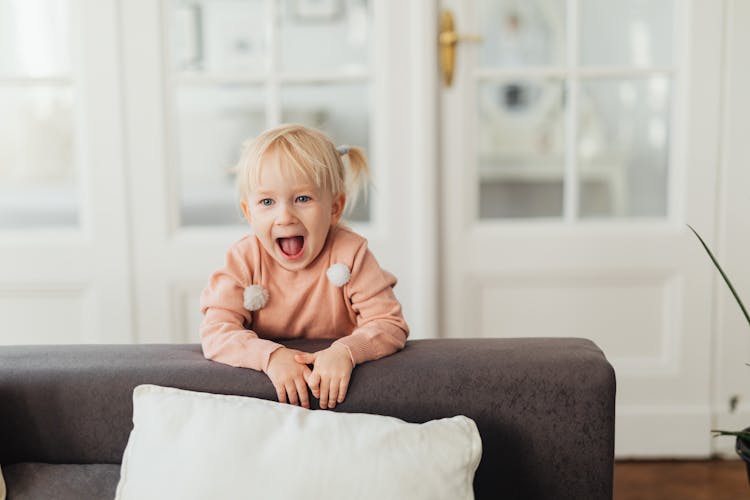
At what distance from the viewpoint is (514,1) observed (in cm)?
245

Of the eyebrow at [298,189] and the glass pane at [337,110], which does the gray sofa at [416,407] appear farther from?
the glass pane at [337,110]

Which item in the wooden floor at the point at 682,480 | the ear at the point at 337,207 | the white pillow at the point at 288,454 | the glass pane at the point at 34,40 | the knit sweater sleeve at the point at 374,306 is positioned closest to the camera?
the white pillow at the point at 288,454

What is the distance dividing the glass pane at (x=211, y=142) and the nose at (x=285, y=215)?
115 centimetres

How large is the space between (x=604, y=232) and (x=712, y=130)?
1.39ft

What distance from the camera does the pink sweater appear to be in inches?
55.1

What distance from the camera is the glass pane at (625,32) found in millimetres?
2389

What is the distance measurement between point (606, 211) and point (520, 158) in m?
0.31

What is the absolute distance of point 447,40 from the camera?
7.65 ft

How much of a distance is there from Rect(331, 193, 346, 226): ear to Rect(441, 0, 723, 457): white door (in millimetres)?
949

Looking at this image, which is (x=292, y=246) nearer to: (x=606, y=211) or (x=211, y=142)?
(x=211, y=142)

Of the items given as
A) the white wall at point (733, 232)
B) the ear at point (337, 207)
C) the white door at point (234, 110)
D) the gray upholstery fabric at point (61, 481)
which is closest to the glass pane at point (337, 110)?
the white door at point (234, 110)

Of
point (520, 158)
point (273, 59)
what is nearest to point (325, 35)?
point (273, 59)

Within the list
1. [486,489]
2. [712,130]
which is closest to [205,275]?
[486,489]

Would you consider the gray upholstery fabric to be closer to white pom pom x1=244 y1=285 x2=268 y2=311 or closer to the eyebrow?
white pom pom x1=244 y1=285 x2=268 y2=311
